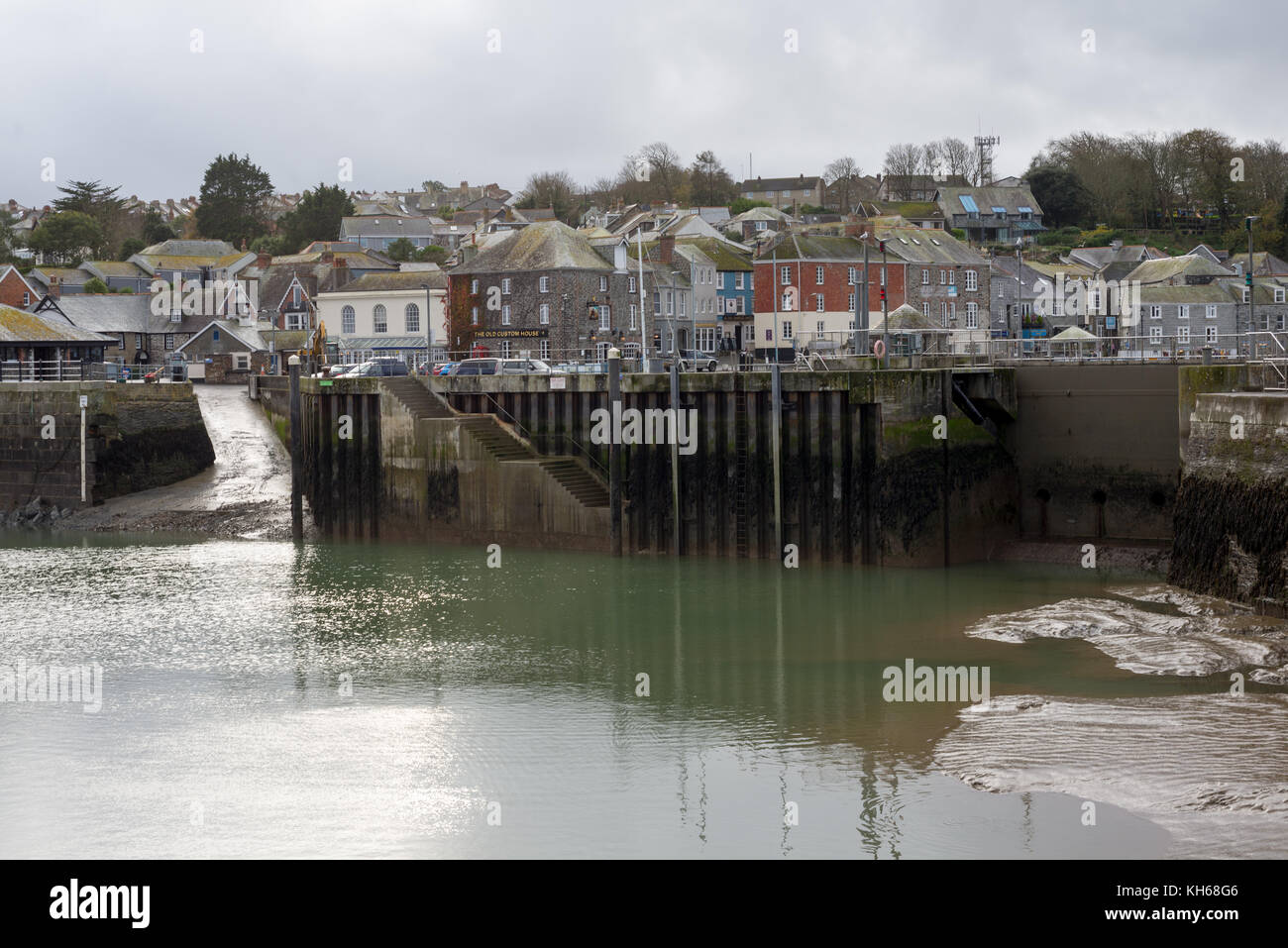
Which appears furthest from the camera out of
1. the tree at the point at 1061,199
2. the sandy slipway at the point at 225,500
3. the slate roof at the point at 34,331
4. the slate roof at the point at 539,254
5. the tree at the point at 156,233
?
the tree at the point at 156,233

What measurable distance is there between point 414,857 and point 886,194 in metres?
130

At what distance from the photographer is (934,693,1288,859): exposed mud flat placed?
15.1m

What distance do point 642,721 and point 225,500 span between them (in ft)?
85.7

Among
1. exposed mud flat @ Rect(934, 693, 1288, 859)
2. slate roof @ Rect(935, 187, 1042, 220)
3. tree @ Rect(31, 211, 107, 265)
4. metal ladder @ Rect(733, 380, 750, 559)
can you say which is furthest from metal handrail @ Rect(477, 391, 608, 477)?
tree @ Rect(31, 211, 107, 265)

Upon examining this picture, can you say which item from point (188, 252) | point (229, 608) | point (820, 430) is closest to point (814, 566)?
point (820, 430)

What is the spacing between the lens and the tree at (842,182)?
144038 mm

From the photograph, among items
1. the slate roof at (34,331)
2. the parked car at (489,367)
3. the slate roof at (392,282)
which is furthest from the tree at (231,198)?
the parked car at (489,367)

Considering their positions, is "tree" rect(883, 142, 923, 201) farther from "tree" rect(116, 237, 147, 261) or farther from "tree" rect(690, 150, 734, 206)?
"tree" rect(116, 237, 147, 261)

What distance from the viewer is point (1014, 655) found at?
914 inches

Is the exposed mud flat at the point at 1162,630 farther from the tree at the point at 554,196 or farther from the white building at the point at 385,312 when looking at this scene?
the tree at the point at 554,196

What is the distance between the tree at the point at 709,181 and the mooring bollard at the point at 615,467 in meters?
113

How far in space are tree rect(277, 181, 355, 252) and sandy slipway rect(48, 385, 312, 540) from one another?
235ft

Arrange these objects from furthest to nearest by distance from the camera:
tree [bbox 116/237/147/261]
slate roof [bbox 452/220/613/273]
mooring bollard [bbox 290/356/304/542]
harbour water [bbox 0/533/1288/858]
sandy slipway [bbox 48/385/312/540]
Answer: tree [bbox 116/237/147/261] < slate roof [bbox 452/220/613/273] < sandy slipway [bbox 48/385/312/540] < mooring bollard [bbox 290/356/304/542] < harbour water [bbox 0/533/1288/858]
